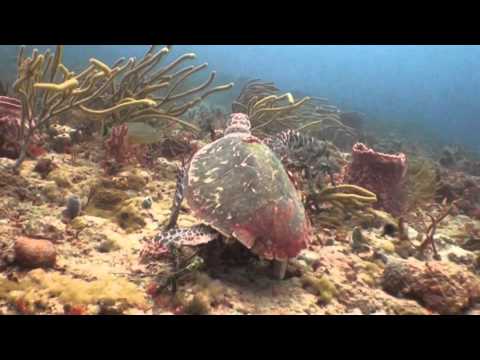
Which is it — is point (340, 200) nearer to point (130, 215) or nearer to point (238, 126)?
point (238, 126)

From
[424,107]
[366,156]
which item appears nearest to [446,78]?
[424,107]

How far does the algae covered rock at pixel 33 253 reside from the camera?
3.02 m

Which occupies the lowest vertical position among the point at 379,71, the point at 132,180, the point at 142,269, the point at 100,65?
the point at 142,269

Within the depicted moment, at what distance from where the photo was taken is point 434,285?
360 centimetres

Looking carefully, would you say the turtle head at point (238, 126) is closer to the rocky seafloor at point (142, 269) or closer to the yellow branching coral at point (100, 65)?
the rocky seafloor at point (142, 269)

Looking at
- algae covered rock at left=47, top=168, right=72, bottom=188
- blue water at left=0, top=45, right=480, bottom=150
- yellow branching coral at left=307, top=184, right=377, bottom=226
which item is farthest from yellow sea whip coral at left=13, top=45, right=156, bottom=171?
blue water at left=0, top=45, right=480, bottom=150

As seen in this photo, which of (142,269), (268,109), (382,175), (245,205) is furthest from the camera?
(268,109)

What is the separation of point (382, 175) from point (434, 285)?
117 inches

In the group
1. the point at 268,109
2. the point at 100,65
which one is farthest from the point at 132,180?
the point at 268,109

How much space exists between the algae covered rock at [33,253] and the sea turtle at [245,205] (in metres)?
0.89

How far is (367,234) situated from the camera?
204 inches
